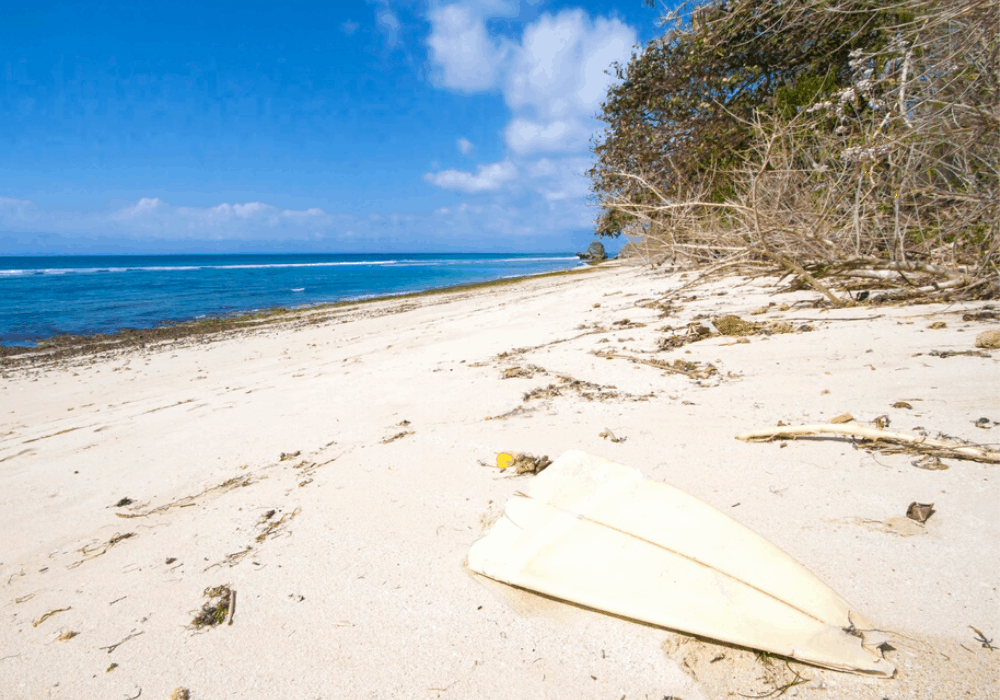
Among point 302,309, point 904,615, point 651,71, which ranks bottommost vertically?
point 302,309

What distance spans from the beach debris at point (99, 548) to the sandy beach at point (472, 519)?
0.01m

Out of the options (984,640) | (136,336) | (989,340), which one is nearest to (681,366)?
(989,340)

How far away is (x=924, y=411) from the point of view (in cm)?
231

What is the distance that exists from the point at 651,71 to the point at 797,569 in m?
11.2

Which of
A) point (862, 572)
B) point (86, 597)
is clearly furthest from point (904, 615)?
point (86, 597)

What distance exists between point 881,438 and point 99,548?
3309mm

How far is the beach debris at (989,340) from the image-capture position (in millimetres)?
2957

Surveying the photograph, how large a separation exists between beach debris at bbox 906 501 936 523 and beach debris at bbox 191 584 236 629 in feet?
7.04

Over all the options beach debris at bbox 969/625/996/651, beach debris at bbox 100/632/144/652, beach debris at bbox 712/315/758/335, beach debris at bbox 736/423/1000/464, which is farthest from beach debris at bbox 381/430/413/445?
beach debris at bbox 712/315/758/335

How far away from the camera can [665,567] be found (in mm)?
1341

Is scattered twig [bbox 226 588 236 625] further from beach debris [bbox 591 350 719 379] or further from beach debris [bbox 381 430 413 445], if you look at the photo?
beach debris [bbox 591 350 719 379]

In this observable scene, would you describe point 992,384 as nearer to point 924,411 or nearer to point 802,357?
point 924,411

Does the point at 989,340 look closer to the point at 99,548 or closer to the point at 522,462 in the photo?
the point at 522,462

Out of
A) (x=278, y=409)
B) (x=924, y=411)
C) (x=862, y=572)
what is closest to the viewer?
(x=862, y=572)
